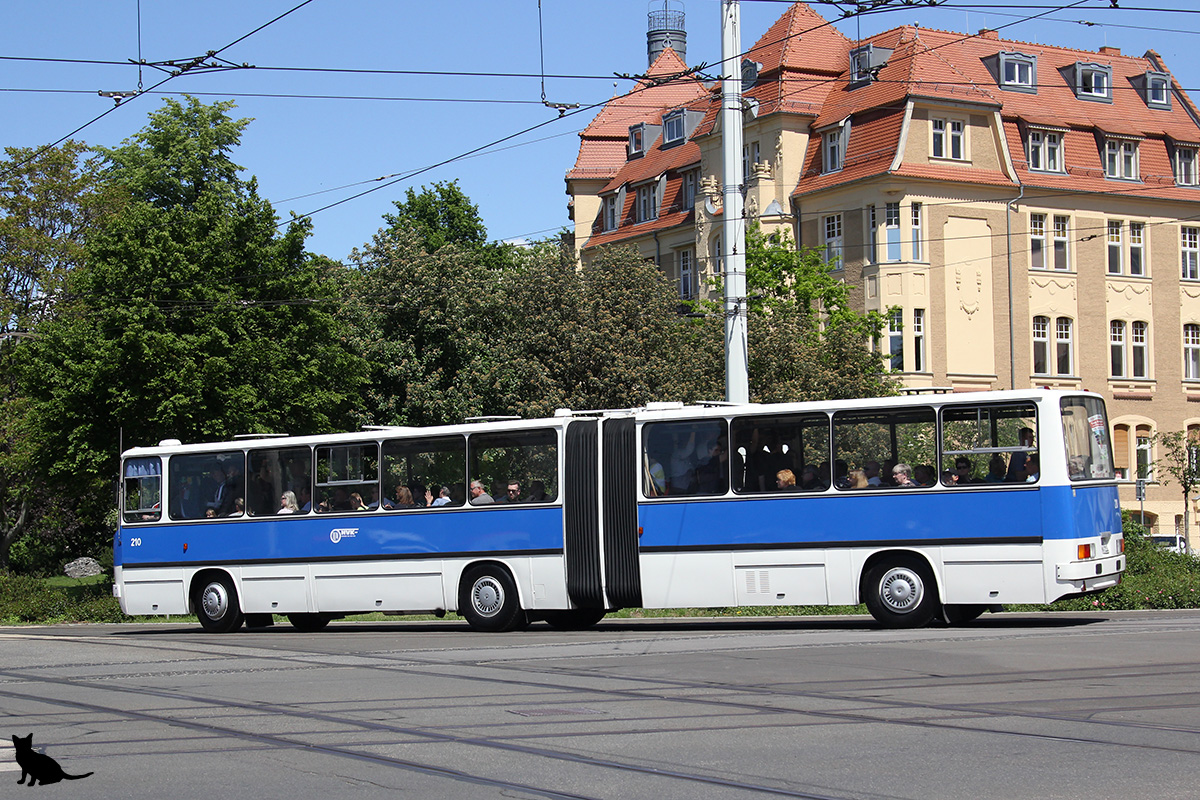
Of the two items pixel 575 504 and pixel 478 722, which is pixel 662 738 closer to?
pixel 478 722

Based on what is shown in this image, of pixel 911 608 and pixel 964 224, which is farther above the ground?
pixel 964 224

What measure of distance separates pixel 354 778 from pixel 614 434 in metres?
12.0

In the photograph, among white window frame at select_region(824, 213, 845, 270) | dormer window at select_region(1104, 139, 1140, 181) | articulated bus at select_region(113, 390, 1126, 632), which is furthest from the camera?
dormer window at select_region(1104, 139, 1140, 181)

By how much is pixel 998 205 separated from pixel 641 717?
46.1 metres

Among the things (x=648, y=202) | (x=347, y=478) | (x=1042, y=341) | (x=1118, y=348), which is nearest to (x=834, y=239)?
(x=1042, y=341)

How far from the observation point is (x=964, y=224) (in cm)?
5231

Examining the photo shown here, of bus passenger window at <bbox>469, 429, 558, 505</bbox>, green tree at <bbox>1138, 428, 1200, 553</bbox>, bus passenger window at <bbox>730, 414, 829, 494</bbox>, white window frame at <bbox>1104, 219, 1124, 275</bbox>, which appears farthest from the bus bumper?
white window frame at <bbox>1104, 219, 1124, 275</bbox>

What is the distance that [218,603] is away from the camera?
22.4 meters

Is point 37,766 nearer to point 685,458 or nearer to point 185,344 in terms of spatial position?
point 685,458

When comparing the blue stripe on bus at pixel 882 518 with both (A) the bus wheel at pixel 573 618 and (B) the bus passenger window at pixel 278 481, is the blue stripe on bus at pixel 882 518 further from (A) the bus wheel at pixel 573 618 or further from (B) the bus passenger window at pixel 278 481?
(B) the bus passenger window at pixel 278 481

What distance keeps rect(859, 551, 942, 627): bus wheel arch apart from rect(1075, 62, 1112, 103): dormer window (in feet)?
145

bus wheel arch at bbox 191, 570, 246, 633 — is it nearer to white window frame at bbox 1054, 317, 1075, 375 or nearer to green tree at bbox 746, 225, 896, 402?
green tree at bbox 746, 225, 896, 402

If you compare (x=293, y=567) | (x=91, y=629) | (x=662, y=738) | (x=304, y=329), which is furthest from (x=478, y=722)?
(x=304, y=329)

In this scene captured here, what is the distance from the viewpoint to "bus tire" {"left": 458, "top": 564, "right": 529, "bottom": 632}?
20109 millimetres
